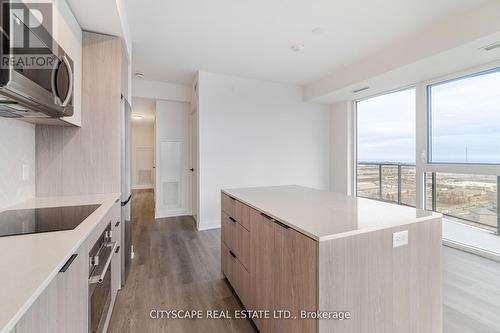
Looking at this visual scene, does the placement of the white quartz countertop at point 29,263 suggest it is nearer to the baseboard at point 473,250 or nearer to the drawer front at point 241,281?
the drawer front at point 241,281

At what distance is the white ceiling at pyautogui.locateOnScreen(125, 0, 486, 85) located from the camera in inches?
89.6

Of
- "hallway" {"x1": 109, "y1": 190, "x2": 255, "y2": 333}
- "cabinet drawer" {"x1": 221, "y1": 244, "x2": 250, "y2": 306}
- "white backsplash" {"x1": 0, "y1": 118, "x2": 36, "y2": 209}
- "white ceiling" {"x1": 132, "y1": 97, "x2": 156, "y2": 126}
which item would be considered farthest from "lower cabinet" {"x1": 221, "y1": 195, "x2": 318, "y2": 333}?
"white ceiling" {"x1": 132, "y1": 97, "x2": 156, "y2": 126}

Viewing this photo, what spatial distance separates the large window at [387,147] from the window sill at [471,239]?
605mm

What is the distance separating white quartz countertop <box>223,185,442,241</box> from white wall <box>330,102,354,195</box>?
3334 mm

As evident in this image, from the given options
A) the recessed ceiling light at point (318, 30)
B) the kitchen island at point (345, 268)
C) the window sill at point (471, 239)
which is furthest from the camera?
the window sill at point (471, 239)

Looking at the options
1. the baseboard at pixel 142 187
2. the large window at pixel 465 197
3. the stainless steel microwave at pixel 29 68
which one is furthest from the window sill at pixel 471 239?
the baseboard at pixel 142 187

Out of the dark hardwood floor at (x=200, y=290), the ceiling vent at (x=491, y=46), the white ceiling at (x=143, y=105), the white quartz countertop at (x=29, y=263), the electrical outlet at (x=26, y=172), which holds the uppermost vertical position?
the white ceiling at (x=143, y=105)

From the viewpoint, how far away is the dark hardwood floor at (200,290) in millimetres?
1695

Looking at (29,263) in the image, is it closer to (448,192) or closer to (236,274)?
(236,274)

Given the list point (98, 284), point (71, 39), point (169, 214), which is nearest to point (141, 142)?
point (169, 214)

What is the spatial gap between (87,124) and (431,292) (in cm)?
276

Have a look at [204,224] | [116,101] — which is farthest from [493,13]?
[204,224]

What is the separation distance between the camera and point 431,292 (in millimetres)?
1353

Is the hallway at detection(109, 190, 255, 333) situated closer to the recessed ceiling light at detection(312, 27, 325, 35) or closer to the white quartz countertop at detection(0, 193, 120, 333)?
the white quartz countertop at detection(0, 193, 120, 333)
